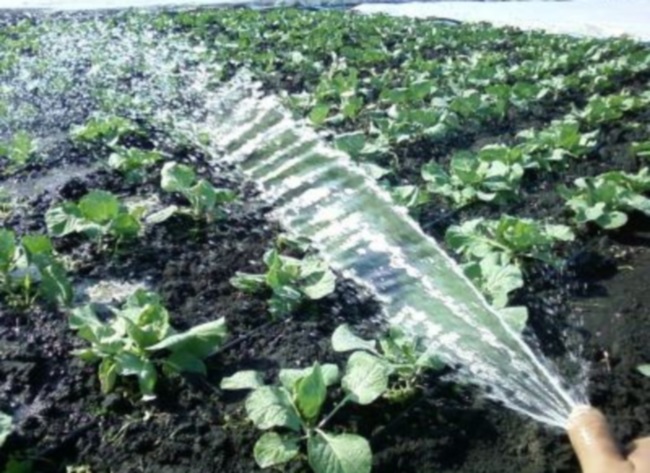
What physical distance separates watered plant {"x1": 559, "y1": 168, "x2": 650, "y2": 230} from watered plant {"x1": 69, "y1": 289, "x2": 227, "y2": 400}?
160 centimetres

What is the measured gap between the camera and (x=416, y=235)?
2881 mm

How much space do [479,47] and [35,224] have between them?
18.6 feet

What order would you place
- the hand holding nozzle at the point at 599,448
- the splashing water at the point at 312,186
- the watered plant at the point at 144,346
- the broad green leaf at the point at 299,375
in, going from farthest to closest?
the splashing water at the point at 312,186 < the watered plant at the point at 144,346 < the broad green leaf at the point at 299,375 < the hand holding nozzle at the point at 599,448

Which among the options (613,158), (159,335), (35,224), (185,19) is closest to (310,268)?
(159,335)

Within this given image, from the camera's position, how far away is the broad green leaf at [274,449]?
1.52m

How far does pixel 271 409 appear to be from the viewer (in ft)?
5.21

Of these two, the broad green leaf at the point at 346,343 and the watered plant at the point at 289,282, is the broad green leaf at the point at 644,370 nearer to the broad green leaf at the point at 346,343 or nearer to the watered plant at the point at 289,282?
the broad green leaf at the point at 346,343

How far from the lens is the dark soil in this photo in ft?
5.43

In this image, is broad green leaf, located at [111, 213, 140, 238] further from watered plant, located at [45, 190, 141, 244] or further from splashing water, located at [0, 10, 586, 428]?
splashing water, located at [0, 10, 586, 428]

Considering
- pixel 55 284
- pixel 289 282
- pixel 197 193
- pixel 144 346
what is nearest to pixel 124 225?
pixel 197 193

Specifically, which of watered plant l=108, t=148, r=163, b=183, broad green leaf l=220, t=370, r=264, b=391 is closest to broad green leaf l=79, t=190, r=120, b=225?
watered plant l=108, t=148, r=163, b=183

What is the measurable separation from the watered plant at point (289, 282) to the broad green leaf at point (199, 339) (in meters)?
0.35

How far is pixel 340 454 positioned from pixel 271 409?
0.20 m

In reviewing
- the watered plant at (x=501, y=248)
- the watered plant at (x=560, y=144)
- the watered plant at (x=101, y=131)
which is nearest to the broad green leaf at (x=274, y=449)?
the watered plant at (x=501, y=248)
